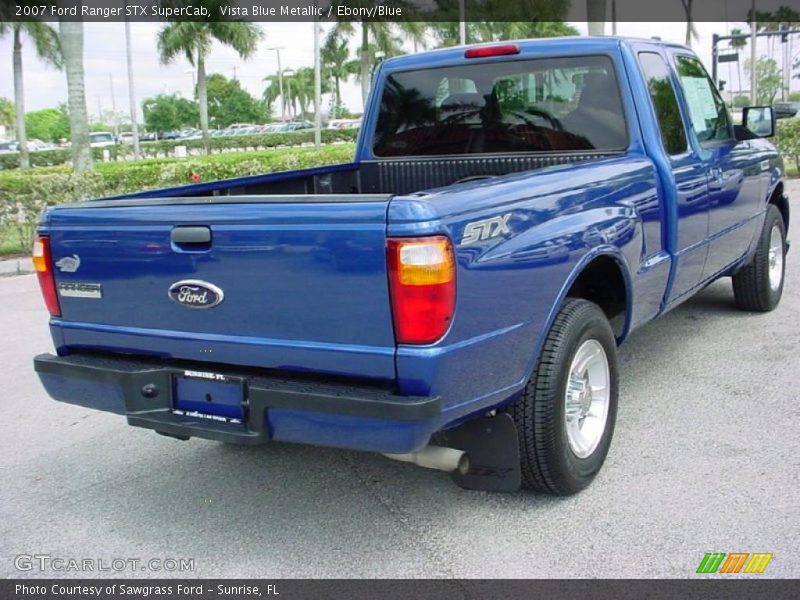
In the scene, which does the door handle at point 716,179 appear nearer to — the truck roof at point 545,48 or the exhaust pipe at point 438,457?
the truck roof at point 545,48

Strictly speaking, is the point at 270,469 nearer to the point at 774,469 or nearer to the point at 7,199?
the point at 774,469

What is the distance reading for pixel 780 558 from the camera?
310cm

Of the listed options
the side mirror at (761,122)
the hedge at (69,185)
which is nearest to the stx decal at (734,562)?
the side mirror at (761,122)

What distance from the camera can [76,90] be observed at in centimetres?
1438

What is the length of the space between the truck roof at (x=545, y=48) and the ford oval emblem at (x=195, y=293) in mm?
2385

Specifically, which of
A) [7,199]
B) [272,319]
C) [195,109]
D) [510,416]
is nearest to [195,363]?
[272,319]

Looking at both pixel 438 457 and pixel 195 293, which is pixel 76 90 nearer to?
pixel 195 293

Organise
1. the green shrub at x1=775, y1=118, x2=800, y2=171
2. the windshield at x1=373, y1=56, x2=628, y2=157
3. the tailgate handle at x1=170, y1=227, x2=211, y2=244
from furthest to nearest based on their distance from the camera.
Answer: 1. the green shrub at x1=775, y1=118, x2=800, y2=171
2. the windshield at x1=373, y1=56, x2=628, y2=157
3. the tailgate handle at x1=170, y1=227, x2=211, y2=244

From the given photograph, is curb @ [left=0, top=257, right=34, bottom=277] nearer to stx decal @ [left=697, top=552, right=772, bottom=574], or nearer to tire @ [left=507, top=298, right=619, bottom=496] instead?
tire @ [left=507, top=298, right=619, bottom=496]

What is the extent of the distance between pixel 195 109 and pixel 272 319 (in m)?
94.5

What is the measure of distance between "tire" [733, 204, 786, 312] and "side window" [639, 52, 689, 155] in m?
1.82

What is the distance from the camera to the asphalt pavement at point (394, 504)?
322 centimetres

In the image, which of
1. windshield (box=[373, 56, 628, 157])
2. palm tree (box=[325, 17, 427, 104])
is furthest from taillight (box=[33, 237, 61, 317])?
palm tree (box=[325, 17, 427, 104])

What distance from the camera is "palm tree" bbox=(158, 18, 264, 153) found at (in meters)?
37.0
